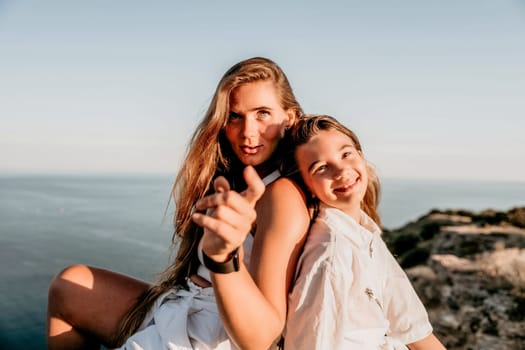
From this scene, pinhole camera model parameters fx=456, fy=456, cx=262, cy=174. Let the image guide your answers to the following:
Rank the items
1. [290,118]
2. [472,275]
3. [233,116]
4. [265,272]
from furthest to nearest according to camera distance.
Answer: [472,275] < [290,118] < [233,116] < [265,272]

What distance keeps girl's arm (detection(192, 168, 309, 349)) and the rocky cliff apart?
192 inches

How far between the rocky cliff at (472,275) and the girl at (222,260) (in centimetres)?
443

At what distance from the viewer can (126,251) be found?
40.4ft

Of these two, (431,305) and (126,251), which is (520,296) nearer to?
(431,305)

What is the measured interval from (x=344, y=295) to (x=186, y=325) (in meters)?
0.75

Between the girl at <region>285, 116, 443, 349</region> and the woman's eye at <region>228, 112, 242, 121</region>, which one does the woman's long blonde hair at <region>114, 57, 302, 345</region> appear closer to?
the woman's eye at <region>228, 112, 242, 121</region>

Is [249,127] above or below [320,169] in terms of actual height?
above

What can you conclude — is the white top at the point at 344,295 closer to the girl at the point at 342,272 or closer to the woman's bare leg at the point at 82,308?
the girl at the point at 342,272

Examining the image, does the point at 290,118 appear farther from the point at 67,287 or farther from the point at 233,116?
the point at 67,287

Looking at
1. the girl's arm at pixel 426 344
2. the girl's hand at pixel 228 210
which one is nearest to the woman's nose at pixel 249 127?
the girl's hand at pixel 228 210

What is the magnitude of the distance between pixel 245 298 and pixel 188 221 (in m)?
1.20

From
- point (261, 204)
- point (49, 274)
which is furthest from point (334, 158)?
point (49, 274)

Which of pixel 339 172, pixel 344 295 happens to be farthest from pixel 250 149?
pixel 344 295

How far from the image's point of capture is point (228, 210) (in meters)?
1.36
